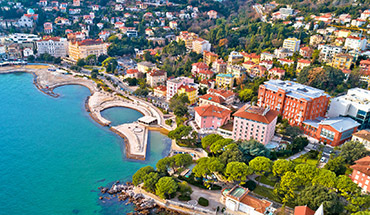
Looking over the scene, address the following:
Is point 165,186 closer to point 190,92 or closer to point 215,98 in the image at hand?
point 215,98

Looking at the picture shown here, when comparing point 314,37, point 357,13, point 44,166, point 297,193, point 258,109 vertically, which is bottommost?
point 44,166

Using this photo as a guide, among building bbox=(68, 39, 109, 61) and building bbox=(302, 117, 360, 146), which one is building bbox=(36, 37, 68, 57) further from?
building bbox=(302, 117, 360, 146)

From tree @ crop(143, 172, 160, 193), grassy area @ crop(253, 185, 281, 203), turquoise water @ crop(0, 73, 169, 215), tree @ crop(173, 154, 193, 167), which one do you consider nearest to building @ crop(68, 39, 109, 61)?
turquoise water @ crop(0, 73, 169, 215)

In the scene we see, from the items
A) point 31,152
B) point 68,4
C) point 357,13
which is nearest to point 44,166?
point 31,152

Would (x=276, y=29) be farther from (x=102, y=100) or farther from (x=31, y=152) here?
(x=31, y=152)

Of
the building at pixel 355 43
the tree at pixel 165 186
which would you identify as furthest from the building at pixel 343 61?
the tree at pixel 165 186

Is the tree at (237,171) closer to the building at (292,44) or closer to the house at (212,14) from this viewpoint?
the building at (292,44)
